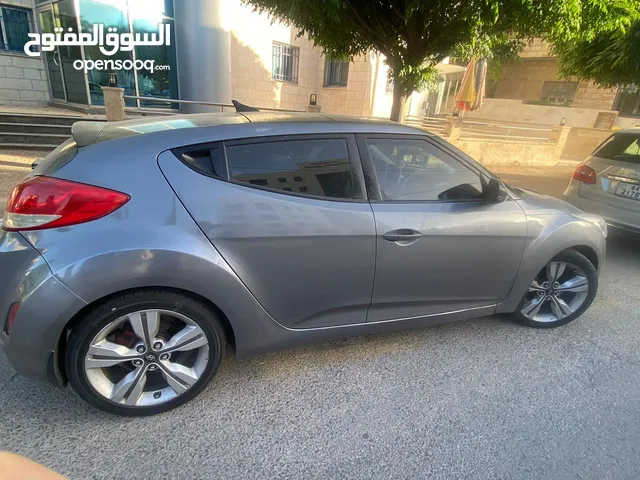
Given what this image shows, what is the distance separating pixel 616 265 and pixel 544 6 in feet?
10.1

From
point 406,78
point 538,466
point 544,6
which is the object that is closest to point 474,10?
point 544,6

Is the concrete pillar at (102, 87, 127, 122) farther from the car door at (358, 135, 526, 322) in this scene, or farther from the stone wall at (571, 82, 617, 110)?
the stone wall at (571, 82, 617, 110)

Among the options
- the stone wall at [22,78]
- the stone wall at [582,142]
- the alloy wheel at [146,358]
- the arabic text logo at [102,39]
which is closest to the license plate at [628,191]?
the alloy wheel at [146,358]

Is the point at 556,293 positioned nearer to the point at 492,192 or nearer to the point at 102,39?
the point at 492,192

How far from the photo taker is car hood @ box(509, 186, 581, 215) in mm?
2727

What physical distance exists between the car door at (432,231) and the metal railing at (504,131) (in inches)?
448

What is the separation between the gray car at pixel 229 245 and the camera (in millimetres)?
1766

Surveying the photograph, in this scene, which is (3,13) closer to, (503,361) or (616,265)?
(503,361)

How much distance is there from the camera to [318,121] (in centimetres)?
233

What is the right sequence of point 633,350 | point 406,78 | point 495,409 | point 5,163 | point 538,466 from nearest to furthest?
1. point 538,466
2. point 495,409
3. point 633,350
4. point 406,78
5. point 5,163

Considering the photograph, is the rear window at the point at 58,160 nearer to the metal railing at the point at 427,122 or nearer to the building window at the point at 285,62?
the metal railing at the point at 427,122

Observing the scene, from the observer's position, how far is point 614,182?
4.43 meters

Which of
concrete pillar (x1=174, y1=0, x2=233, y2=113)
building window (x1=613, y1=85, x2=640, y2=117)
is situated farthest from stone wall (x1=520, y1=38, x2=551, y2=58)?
concrete pillar (x1=174, y1=0, x2=233, y2=113)

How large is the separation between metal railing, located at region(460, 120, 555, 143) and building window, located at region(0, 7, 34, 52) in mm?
13469
